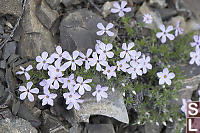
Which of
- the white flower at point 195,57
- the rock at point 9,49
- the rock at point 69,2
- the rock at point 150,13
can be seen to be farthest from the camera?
the rock at point 150,13

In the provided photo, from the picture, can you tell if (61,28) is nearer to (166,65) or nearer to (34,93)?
(34,93)

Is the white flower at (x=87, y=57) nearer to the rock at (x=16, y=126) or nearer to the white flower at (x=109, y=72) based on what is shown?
the white flower at (x=109, y=72)

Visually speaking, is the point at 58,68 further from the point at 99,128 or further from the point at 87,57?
the point at 99,128

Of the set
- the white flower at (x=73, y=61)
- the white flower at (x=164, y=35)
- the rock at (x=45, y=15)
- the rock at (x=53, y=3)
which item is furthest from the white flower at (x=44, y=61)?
the white flower at (x=164, y=35)

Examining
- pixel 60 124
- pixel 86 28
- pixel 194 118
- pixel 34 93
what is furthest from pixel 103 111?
pixel 194 118

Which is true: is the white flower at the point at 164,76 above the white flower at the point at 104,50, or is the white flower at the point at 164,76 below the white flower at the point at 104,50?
below

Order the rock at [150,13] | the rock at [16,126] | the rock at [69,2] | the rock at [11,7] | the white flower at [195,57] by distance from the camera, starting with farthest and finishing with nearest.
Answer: the rock at [150,13], the white flower at [195,57], the rock at [69,2], the rock at [11,7], the rock at [16,126]

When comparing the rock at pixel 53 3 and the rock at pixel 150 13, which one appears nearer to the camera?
the rock at pixel 53 3

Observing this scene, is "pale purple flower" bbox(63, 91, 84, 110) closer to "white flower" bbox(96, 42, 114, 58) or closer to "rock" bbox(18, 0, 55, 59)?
"white flower" bbox(96, 42, 114, 58)
